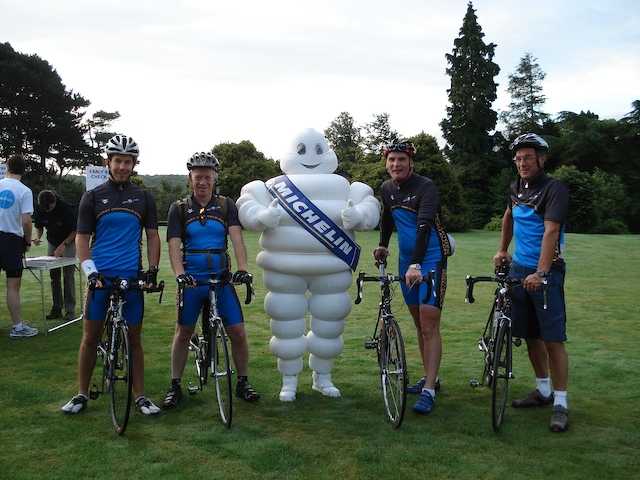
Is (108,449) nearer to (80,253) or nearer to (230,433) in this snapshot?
(230,433)

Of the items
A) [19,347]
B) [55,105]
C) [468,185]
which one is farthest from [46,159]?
[19,347]

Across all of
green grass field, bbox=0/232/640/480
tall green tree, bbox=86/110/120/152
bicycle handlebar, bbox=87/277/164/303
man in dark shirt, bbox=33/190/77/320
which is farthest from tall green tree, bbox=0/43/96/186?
bicycle handlebar, bbox=87/277/164/303

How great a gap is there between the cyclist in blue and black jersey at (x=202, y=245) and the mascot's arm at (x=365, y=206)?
1.01 meters

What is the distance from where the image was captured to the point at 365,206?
542 cm

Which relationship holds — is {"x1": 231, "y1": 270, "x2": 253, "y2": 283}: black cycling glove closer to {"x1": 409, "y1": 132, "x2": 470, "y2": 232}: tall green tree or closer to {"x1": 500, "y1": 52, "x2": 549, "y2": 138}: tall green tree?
{"x1": 409, "y1": 132, "x2": 470, "y2": 232}: tall green tree

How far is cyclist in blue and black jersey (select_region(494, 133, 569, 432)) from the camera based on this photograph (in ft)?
15.1

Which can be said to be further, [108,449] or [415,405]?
[415,405]

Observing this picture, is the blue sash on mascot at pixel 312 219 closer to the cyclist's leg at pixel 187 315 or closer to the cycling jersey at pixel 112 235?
the cyclist's leg at pixel 187 315

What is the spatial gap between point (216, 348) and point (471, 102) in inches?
1691

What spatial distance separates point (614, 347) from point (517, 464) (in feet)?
12.9

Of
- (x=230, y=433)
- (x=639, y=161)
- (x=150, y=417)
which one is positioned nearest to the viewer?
(x=230, y=433)

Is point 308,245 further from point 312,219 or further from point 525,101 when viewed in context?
point 525,101

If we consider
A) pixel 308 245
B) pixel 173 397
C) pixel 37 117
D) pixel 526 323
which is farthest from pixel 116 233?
pixel 37 117

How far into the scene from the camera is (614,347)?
24.2ft
